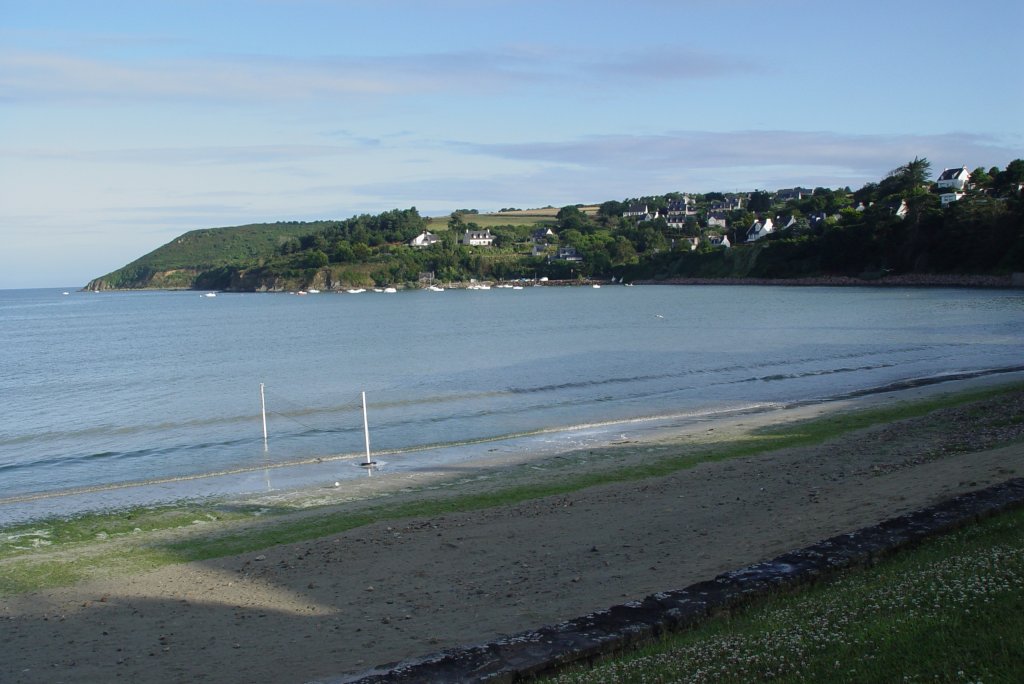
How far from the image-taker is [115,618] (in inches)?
397

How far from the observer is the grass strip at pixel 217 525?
12.6 metres

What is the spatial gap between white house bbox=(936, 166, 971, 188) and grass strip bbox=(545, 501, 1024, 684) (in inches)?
6089

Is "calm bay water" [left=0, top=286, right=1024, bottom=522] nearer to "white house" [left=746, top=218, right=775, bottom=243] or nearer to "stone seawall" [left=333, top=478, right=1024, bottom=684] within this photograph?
"stone seawall" [left=333, top=478, right=1024, bottom=684]

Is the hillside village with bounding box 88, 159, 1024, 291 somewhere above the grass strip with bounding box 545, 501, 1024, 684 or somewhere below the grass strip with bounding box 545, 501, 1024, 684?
above

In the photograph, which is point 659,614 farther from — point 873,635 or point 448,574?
point 448,574

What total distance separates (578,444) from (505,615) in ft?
39.9

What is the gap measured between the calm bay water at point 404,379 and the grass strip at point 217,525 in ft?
7.11

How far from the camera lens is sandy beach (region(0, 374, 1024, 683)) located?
8.70m

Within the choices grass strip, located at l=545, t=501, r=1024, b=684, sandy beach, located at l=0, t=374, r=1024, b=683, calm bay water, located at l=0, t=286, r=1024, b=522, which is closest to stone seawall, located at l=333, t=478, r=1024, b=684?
grass strip, located at l=545, t=501, r=1024, b=684

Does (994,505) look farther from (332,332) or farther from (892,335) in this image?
(332,332)

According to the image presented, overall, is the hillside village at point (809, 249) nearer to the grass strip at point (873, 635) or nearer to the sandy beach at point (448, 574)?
the sandy beach at point (448, 574)

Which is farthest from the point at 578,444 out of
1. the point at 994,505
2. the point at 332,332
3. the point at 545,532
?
the point at 332,332

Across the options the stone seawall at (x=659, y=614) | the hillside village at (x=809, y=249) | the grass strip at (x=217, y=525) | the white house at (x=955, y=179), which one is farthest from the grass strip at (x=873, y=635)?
the white house at (x=955, y=179)

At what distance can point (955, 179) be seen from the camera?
477 ft
